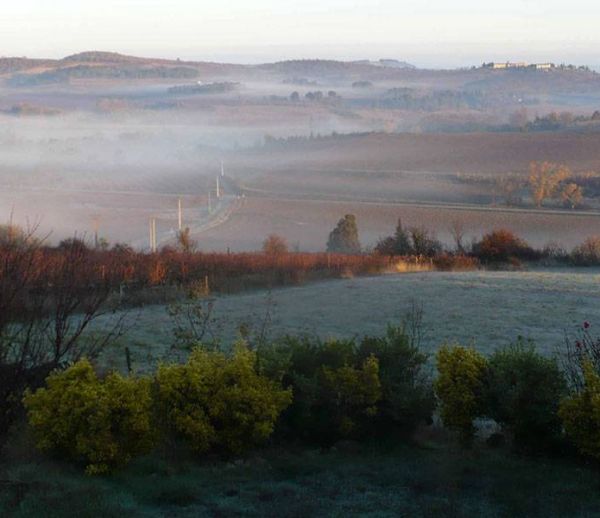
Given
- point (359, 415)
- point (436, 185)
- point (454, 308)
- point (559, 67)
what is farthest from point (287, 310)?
point (559, 67)

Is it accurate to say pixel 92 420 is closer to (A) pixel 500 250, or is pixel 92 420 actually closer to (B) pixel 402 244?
(A) pixel 500 250

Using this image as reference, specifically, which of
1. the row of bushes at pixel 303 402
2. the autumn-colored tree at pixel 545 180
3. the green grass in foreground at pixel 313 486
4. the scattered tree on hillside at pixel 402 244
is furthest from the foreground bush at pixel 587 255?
A: the autumn-colored tree at pixel 545 180

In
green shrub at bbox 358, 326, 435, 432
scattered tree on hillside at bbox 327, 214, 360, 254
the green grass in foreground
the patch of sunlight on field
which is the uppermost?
green shrub at bbox 358, 326, 435, 432

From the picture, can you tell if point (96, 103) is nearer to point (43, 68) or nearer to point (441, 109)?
point (43, 68)

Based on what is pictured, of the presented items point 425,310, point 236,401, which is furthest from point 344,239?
point 236,401

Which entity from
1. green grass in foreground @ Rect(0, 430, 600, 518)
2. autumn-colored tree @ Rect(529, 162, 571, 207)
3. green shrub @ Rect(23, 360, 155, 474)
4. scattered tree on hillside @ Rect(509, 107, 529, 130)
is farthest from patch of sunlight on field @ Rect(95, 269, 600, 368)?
scattered tree on hillside @ Rect(509, 107, 529, 130)

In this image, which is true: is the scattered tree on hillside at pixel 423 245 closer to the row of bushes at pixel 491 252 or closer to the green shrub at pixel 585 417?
the row of bushes at pixel 491 252

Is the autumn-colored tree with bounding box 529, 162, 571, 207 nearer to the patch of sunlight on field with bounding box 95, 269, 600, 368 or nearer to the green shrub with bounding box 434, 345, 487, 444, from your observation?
the patch of sunlight on field with bounding box 95, 269, 600, 368
